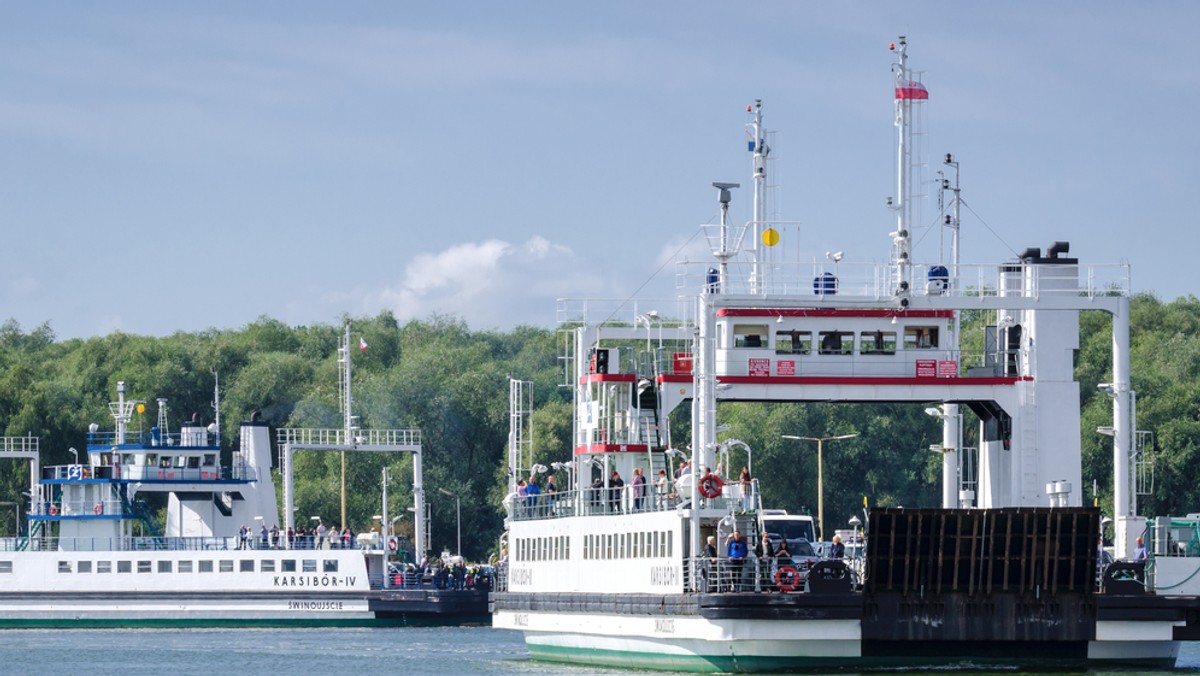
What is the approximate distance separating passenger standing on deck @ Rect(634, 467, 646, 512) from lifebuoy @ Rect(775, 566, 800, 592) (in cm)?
595

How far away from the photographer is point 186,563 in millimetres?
73812

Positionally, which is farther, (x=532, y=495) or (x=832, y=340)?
(x=532, y=495)

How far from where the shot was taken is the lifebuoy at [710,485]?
41.8 metres

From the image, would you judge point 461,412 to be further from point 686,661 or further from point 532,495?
point 686,661

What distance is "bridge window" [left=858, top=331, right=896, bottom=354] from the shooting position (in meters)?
47.0

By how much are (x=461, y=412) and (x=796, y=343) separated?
6287 cm

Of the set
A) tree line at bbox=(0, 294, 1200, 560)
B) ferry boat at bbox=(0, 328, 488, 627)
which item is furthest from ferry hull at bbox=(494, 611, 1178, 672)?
tree line at bbox=(0, 294, 1200, 560)

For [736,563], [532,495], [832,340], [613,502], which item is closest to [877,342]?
[832,340]

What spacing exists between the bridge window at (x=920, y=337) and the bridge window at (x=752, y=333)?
2962 mm

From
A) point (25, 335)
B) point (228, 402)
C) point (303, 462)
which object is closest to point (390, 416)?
point (303, 462)

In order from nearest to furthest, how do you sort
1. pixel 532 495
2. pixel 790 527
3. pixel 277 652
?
pixel 790 527, pixel 532 495, pixel 277 652

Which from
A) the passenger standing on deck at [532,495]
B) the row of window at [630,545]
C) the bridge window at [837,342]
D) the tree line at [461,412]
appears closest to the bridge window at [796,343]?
the bridge window at [837,342]

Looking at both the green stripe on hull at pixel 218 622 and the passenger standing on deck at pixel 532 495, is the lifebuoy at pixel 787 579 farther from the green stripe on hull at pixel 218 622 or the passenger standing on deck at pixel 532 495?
the green stripe on hull at pixel 218 622

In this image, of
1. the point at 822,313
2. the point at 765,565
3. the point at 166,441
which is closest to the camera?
the point at 765,565
